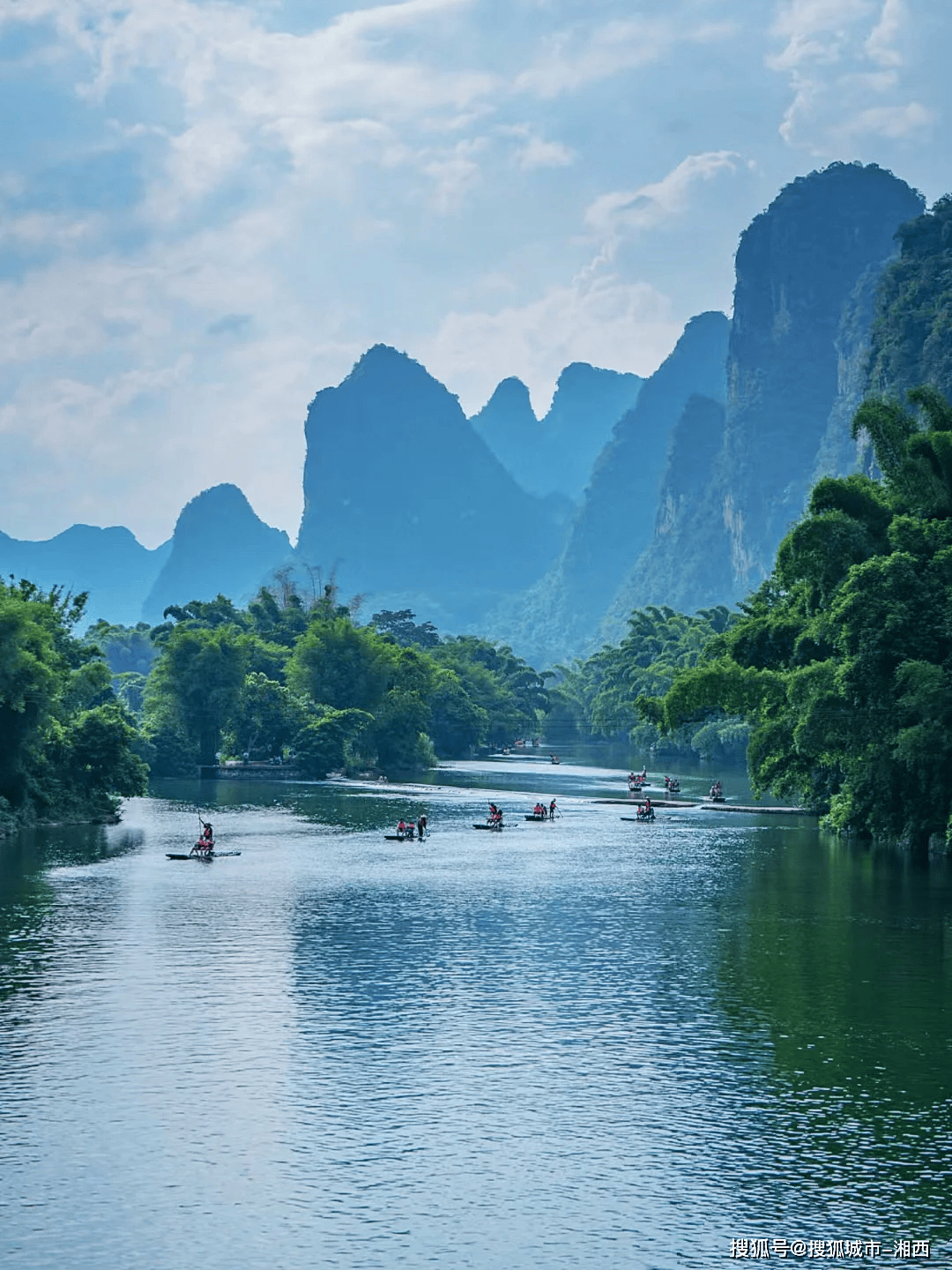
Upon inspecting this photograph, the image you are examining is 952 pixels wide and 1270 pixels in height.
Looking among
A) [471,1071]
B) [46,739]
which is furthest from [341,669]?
[471,1071]

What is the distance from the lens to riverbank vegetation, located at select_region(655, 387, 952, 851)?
192 ft

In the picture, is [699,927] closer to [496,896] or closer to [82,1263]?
[496,896]

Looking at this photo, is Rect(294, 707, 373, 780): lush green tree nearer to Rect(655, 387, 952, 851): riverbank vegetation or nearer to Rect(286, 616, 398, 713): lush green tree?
Rect(286, 616, 398, 713): lush green tree

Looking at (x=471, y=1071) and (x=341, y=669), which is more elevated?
(x=341, y=669)

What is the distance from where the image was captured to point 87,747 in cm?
7969

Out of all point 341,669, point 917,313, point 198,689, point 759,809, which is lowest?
Result: point 759,809

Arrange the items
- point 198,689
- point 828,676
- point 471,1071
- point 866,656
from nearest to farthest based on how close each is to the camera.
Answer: point 471,1071
point 866,656
point 828,676
point 198,689

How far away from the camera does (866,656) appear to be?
58719mm

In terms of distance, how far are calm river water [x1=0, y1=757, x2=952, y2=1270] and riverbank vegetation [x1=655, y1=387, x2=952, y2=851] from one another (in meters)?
6.35

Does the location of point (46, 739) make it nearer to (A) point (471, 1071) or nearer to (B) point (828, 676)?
(B) point (828, 676)

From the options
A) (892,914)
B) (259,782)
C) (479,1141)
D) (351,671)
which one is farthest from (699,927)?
(351,671)

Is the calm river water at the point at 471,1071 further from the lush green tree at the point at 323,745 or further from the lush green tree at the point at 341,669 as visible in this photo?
the lush green tree at the point at 341,669

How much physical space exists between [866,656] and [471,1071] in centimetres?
3263

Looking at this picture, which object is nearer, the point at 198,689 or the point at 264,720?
the point at 198,689
